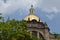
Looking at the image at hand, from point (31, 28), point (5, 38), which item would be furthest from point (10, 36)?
point (31, 28)

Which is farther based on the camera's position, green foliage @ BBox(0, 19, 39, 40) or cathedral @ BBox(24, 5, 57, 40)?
cathedral @ BBox(24, 5, 57, 40)

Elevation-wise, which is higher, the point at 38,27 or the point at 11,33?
the point at 38,27

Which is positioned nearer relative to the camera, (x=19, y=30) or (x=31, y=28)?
(x=19, y=30)

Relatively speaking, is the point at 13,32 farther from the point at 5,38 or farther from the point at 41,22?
the point at 41,22

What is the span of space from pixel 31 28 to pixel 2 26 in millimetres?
44300

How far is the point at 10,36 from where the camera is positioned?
61.4 meters

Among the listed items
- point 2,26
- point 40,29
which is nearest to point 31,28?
point 40,29

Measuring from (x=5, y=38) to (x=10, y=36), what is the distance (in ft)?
3.16

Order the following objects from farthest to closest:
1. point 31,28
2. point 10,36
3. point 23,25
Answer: point 31,28 → point 23,25 → point 10,36

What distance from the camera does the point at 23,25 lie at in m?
72.1

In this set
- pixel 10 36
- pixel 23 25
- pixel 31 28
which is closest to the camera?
pixel 10 36

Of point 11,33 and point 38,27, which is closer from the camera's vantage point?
point 11,33

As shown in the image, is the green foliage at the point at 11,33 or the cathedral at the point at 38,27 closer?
the green foliage at the point at 11,33

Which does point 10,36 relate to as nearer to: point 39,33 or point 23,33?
point 23,33
